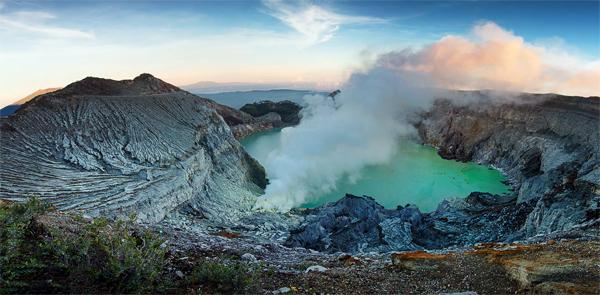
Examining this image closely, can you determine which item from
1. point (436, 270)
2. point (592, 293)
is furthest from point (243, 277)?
point (592, 293)

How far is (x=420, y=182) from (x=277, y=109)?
62535 mm

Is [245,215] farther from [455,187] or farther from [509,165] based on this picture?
[509,165]

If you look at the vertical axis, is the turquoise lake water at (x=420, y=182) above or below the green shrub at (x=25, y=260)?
below

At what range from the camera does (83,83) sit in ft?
112

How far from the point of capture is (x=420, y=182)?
33594mm

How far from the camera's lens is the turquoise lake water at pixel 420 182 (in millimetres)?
28750

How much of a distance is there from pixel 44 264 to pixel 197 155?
739 inches

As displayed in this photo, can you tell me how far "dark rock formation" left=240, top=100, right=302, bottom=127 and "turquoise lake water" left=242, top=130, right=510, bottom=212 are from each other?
150ft

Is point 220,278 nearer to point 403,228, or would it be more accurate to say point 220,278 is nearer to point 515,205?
point 403,228

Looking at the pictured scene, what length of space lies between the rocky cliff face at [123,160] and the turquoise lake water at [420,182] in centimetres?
771

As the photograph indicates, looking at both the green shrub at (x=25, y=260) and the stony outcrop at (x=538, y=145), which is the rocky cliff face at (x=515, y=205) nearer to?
the stony outcrop at (x=538, y=145)

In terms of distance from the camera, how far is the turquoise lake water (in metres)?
28.8

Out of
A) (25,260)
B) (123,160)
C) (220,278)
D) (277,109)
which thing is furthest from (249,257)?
(277,109)

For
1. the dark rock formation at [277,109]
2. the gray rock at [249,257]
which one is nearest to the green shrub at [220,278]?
the gray rock at [249,257]
